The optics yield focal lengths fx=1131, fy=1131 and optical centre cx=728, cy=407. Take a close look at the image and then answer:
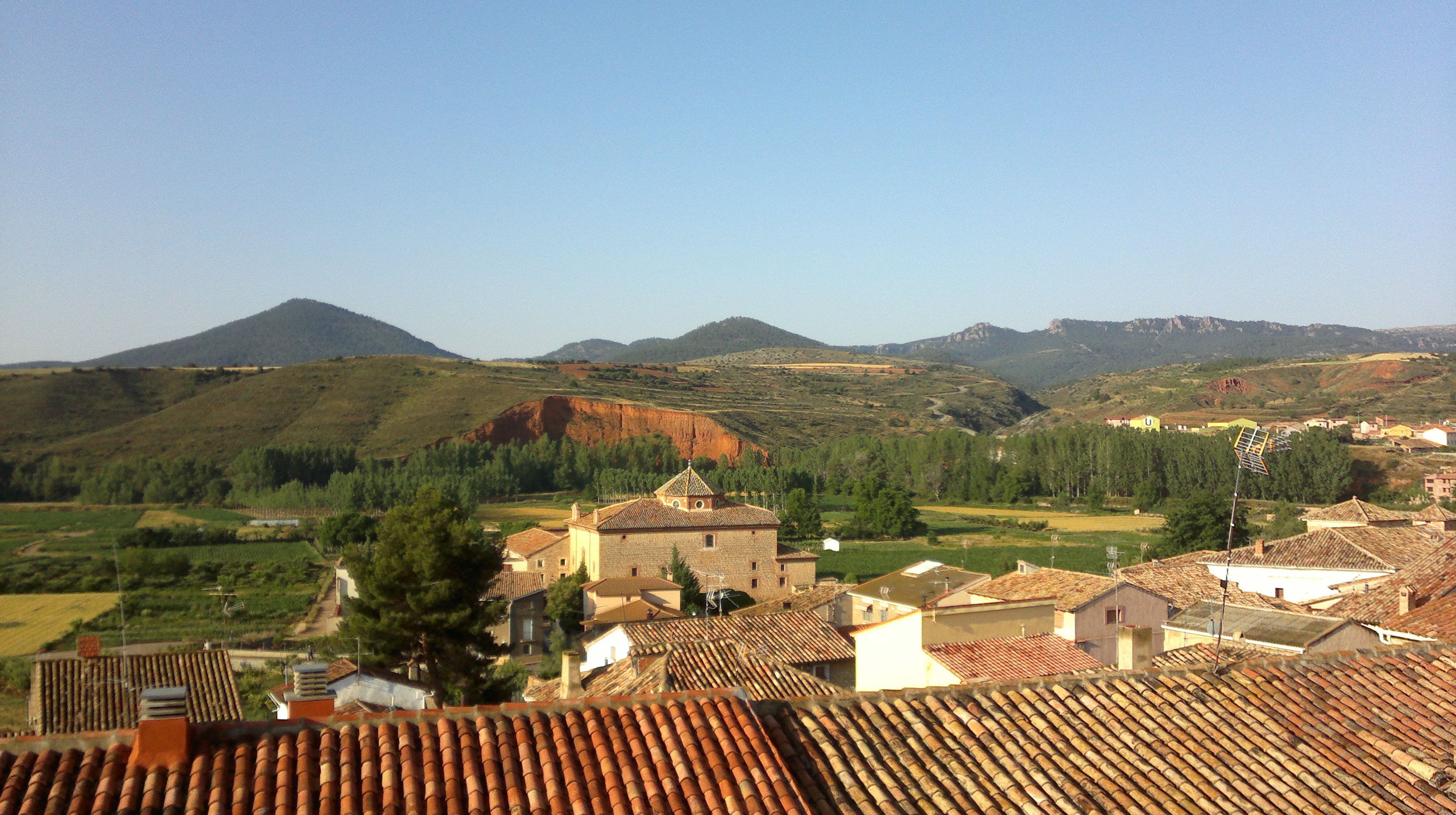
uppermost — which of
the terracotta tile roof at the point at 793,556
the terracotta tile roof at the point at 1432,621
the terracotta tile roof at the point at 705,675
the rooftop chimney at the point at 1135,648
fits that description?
the rooftop chimney at the point at 1135,648

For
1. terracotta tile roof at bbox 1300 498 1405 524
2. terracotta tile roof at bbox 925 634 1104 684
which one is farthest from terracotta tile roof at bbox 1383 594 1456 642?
terracotta tile roof at bbox 1300 498 1405 524

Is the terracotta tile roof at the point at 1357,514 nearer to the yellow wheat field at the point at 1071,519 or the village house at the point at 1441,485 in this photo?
the yellow wheat field at the point at 1071,519

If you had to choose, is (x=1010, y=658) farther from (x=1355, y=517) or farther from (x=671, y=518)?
(x=671, y=518)

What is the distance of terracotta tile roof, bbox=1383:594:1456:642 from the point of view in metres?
12.0

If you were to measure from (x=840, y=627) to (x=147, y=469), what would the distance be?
2400 inches

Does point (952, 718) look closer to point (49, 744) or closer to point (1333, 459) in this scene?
point (49, 744)

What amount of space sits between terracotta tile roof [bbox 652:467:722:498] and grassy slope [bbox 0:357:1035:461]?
4160 cm

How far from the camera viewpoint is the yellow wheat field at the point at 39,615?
31.2m

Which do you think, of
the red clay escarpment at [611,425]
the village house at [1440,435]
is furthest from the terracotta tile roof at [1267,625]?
the red clay escarpment at [611,425]

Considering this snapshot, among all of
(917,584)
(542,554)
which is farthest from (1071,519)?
(917,584)

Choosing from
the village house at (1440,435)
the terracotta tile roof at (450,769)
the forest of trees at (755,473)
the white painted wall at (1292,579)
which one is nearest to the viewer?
the terracotta tile roof at (450,769)

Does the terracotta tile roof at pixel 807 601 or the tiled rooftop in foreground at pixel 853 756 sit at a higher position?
the tiled rooftop in foreground at pixel 853 756

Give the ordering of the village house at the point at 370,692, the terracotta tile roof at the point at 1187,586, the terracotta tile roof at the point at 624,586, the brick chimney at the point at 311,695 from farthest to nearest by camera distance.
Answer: the terracotta tile roof at the point at 624,586
the terracotta tile roof at the point at 1187,586
the village house at the point at 370,692
the brick chimney at the point at 311,695

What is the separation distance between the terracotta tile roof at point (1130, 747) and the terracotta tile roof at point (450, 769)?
58 centimetres
